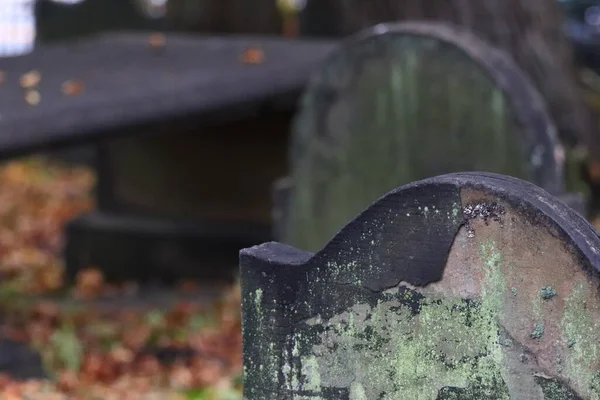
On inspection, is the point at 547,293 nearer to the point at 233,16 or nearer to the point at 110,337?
the point at 110,337

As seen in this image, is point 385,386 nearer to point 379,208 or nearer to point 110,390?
point 379,208

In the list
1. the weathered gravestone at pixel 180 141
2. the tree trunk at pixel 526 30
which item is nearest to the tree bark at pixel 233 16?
the weathered gravestone at pixel 180 141

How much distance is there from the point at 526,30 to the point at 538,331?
525 cm

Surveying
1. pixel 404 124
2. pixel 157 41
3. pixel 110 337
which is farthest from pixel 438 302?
pixel 157 41

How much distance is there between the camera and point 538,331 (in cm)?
206

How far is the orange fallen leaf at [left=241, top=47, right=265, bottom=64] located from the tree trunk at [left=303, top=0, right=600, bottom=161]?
996 mm

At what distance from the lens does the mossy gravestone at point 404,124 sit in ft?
14.0

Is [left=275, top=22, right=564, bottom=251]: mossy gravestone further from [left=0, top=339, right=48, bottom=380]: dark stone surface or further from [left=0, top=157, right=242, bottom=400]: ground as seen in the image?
[left=0, top=339, right=48, bottom=380]: dark stone surface

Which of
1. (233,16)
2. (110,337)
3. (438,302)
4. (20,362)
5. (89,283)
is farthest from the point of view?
(233,16)

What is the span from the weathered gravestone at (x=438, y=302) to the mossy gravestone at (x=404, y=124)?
81.7 inches

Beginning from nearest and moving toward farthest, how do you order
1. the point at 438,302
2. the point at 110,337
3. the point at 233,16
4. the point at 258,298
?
the point at 438,302 < the point at 258,298 < the point at 110,337 < the point at 233,16

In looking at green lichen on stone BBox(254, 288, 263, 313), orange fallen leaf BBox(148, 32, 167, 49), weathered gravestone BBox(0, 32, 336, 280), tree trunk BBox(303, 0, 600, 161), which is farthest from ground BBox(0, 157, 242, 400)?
tree trunk BBox(303, 0, 600, 161)

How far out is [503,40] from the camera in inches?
270

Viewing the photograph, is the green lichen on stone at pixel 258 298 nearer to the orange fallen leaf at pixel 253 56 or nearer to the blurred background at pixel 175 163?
the blurred background at pixel 175 163
